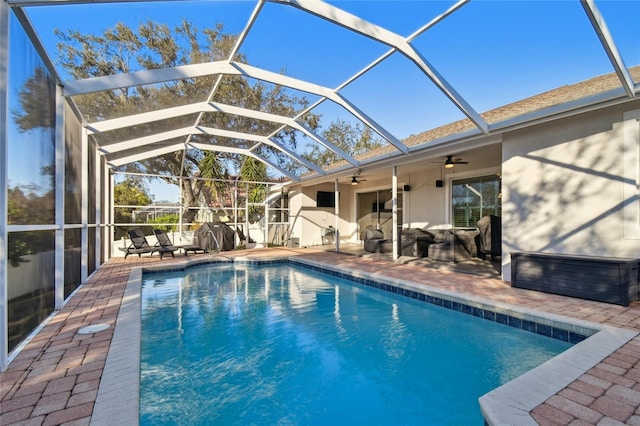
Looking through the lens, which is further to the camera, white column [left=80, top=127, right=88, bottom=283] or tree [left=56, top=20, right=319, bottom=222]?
white column [left=80, top=127, right=88, bottom=283]

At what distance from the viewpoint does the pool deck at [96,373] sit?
200cm

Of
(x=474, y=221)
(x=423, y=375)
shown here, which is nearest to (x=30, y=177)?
(x=423, y=375)

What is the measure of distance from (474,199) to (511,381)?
8.31 meters

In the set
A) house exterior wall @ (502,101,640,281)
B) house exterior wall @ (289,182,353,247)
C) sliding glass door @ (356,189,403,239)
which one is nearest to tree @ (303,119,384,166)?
house exterior wall @ (289,182,353,247)

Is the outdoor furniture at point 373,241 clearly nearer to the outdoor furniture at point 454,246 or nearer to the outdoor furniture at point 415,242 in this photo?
the outdoor furniture at point 415,242

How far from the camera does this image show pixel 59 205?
4109 mm

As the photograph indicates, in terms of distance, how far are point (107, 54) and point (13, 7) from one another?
2.31 meters

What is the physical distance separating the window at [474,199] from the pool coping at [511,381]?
214 inches

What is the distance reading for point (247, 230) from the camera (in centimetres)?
1398

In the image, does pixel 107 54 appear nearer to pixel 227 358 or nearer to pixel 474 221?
pixel 227 358

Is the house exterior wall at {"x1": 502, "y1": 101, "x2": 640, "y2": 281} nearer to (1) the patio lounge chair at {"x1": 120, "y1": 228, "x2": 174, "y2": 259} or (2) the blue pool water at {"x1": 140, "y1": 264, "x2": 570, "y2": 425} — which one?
(2) the blue pool water at {"x1": 140, "y1": 264, "x2": 570, "y2": 425}

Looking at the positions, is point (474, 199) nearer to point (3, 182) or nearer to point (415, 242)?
point (415, 242)

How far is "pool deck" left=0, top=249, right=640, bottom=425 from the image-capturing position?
6.56 ft

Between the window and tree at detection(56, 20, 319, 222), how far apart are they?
5798 mm
